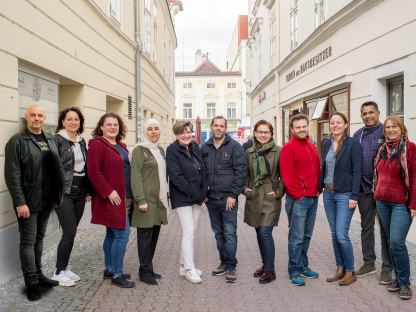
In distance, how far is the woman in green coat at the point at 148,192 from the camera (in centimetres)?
509

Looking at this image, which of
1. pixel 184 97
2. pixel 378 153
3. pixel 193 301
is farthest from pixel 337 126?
pixel 184 97

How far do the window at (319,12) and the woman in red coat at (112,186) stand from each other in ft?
28.4

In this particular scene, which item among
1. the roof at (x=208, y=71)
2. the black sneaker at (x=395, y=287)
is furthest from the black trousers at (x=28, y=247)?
the roof at (x=208, y=71)

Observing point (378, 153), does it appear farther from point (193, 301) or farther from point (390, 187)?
point (193, 301)

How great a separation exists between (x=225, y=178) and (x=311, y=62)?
9.26 meters

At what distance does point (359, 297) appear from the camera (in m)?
4.73

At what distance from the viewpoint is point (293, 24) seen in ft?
52.6

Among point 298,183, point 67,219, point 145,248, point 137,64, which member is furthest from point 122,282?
point 137,64

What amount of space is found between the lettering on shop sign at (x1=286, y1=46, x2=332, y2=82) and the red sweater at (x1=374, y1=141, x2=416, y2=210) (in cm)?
734

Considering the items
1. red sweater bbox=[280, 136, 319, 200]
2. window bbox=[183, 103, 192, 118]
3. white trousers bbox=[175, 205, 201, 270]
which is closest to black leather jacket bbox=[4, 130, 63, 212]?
white trousers bbox=[175, 205, 201, 270]

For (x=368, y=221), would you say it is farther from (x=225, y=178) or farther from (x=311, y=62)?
(x=311, y=62)

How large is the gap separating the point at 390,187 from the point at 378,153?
0.44 meters

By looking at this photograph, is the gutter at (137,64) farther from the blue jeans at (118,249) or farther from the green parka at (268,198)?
the green parka at (268,198)

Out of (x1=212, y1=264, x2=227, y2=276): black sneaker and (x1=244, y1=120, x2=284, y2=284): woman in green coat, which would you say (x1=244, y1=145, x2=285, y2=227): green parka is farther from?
(x1=212, y1=264, x2=227, y2=276): black sneaker
